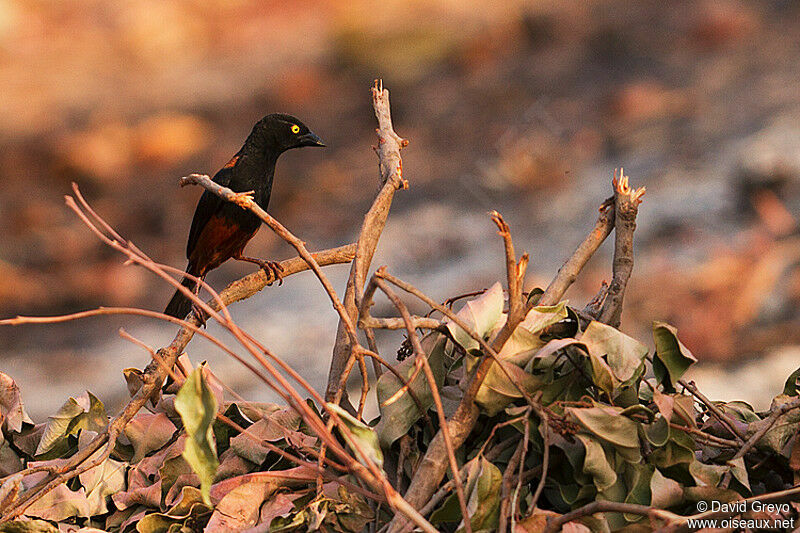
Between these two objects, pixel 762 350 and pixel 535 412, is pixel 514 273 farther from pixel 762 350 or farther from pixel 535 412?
pixel 762 350

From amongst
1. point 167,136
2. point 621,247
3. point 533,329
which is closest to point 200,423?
point 533,329

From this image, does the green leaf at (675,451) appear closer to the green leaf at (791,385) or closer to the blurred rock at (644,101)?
the green leaf at (791,385)

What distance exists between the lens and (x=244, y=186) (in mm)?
1186

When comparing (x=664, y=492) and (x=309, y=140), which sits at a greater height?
(x=309, y=140)

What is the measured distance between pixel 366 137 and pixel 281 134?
1.40 metres

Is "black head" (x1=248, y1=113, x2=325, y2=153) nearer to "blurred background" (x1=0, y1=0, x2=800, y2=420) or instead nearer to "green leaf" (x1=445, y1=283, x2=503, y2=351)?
"green leaf" (x1=445, y1=283, x2=503, y2=351)

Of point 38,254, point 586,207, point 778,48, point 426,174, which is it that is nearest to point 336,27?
point 426,174

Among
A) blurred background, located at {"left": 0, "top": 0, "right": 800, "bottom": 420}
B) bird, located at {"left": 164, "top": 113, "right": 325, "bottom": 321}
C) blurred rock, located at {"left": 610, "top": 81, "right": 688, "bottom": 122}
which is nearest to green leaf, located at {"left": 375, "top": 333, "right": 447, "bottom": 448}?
bird, located at {"left": 164, "top": 113, "right": 325, "bottom": 321}

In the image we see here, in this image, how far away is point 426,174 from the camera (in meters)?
2.47

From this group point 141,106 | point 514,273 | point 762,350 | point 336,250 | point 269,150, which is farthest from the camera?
point 141,106

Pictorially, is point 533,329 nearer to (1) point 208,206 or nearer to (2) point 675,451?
(2) point 675,451

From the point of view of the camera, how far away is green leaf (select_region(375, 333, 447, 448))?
0.55 metres

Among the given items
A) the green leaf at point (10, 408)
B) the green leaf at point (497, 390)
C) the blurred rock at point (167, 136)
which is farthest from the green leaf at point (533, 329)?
the blurred rock at point (167, 136)

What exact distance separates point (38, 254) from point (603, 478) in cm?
233
